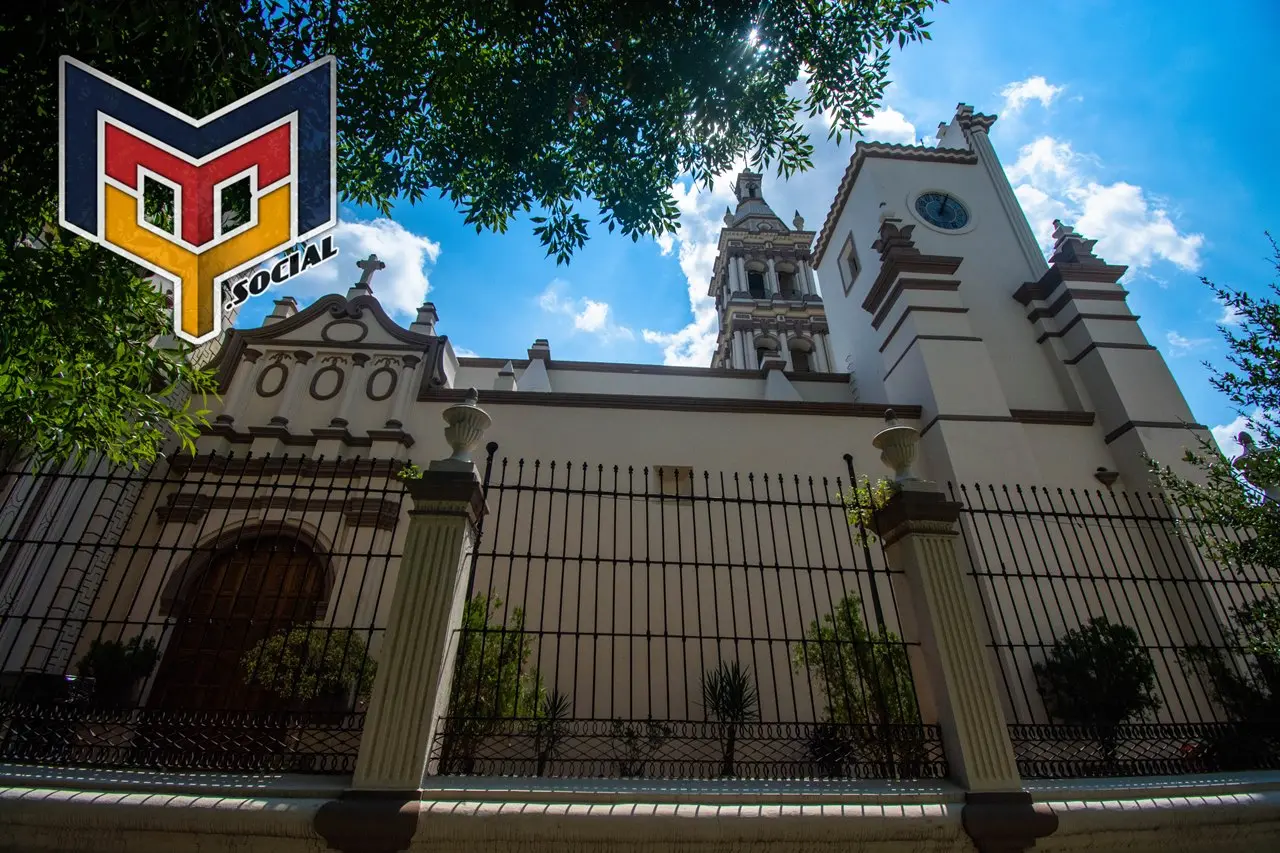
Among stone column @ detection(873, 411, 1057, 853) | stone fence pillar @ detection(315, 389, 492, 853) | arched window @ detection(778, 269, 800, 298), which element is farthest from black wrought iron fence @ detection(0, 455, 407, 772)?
arched window @ detection(778, 269, 800, 298)

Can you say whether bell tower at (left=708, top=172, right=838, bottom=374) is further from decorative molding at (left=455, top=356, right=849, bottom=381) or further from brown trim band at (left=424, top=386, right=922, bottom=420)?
brown trim band at (left=424, top=386, right=922, bottom=420)

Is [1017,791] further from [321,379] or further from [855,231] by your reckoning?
[855,231]

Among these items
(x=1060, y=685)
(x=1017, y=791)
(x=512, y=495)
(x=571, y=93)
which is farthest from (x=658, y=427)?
(x=1017, y=791)

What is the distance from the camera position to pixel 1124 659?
24.2ft

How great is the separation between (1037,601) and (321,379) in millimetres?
13423

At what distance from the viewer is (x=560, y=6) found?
5.92 m

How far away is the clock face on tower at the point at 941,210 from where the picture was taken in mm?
15258

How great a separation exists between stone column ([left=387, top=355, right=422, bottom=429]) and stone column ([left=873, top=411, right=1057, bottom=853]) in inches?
352

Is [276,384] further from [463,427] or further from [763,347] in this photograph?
[763,347]

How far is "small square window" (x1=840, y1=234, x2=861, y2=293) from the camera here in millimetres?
16188

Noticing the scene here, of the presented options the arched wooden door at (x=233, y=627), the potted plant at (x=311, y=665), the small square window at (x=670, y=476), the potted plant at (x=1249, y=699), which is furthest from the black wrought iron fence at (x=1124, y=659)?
the arched wooden door at (x=233, y=627)

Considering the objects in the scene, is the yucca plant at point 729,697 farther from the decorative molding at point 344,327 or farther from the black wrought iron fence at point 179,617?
the decorative molding at point 344,327

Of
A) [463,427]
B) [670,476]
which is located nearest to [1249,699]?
[670,476]

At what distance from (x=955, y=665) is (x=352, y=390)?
11.1 m
